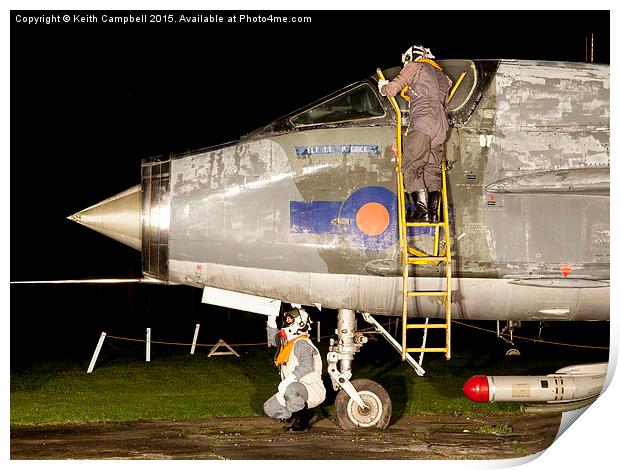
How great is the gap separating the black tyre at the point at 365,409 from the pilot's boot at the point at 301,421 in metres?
0.46

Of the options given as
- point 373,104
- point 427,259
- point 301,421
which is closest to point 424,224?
point 427,259

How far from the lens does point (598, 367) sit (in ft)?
29.5

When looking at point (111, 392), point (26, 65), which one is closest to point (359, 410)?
point (111, 392)

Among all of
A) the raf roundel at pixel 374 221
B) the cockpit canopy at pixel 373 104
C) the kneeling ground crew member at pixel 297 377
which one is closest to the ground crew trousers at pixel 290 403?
the kneeling ground crew member at pixel 297 377

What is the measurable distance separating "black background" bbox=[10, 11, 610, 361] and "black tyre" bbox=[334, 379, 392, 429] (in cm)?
1087

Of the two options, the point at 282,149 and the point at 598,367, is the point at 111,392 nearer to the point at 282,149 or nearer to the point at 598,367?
the point at 282,149

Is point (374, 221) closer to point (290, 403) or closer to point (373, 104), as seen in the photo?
point (373, 104)

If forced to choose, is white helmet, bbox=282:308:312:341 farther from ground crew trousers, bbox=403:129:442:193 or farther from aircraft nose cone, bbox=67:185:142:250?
ground crew trousers, bbox=403:129:442:193

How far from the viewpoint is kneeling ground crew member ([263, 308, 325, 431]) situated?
9.53 metres

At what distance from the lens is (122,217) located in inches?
368

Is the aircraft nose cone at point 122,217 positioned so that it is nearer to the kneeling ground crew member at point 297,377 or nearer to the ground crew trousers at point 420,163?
the kneeling ground crew member at point 297,377

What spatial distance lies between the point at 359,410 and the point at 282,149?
3066 millimetres

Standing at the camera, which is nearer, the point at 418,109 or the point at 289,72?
the point at 418,109

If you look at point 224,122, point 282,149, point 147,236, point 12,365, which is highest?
point 224,122
